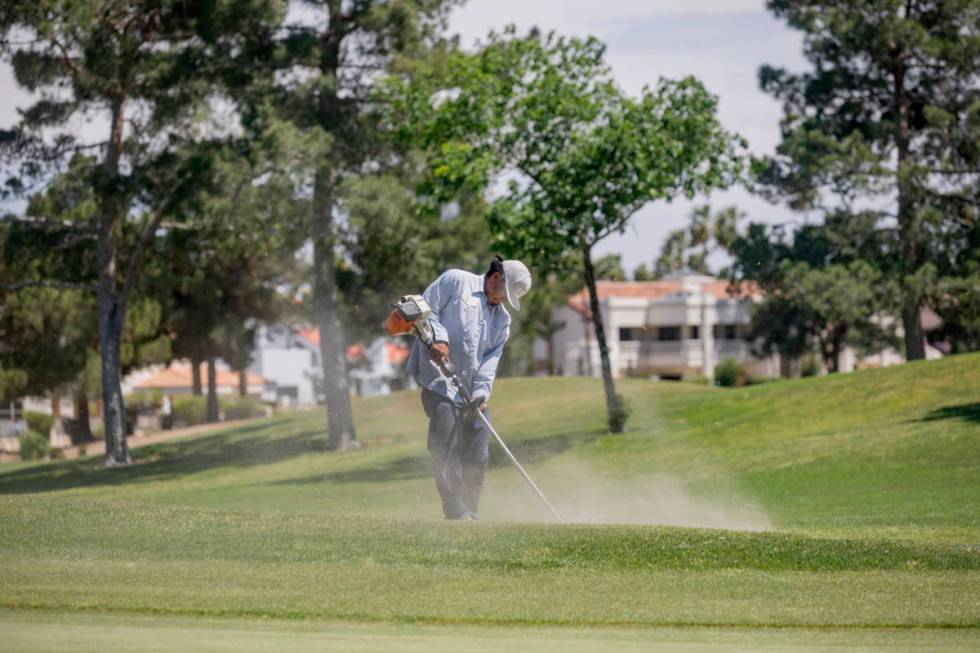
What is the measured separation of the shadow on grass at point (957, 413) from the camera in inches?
1009

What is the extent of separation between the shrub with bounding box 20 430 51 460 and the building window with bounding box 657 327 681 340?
1821 inches

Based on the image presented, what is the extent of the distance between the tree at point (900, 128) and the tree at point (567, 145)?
21.5 m

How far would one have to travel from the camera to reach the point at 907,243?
163 feet

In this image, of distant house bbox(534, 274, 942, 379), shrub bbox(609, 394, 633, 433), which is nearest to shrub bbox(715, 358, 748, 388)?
distant house bbox(534, 274, 942, 379)

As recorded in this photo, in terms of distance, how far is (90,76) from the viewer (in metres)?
37.3

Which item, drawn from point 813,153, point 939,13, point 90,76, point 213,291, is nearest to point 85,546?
point 90,76

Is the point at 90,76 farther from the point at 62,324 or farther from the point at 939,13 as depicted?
the point at 939,13

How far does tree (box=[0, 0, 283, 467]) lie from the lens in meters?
37.0

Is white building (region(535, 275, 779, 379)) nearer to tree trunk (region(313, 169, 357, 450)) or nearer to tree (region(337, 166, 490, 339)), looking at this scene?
tree (region(337, 166, 490, 339))

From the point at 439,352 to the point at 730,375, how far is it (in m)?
55.2

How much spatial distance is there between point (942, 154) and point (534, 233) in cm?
2748

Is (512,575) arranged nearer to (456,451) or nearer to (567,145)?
(456,451)

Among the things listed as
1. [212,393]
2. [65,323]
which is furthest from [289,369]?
[65,323]

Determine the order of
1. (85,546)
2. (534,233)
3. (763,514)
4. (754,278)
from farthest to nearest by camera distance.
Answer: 1. (754,278)
2. (534,233)
3. (763,514)
4. (85,546)
